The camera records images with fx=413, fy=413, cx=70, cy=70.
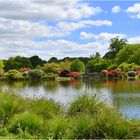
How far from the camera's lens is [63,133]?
10523 millimetres

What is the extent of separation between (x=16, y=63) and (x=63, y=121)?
71.5 m

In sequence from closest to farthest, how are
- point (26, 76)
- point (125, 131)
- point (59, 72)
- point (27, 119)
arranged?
1. point (125, 131)
2. point (27, 119)
3. point (26, 76)
4. point (59, 72)

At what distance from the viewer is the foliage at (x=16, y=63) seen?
81938 mm

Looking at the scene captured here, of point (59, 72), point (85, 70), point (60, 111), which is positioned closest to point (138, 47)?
point (85, 70)

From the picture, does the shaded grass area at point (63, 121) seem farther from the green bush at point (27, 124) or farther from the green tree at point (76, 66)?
the green tree at point (76, 66)

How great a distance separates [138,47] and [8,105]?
66.4 m

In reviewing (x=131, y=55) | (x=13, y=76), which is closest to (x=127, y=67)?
(x=131, y=55)

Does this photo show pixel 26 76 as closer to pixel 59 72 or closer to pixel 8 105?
pixel 59 72

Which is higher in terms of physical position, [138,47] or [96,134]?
[138,47]

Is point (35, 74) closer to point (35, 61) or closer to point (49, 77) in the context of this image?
point (49, 77)

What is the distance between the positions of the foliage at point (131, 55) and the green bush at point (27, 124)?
6469cm

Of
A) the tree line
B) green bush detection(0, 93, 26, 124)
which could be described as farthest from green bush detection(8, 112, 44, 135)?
the tree line

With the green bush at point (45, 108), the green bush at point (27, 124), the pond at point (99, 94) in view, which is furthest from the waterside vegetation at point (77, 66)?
the green bush at point (27, 124)

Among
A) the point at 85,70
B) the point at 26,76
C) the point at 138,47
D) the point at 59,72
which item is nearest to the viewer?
the point at 26,76
